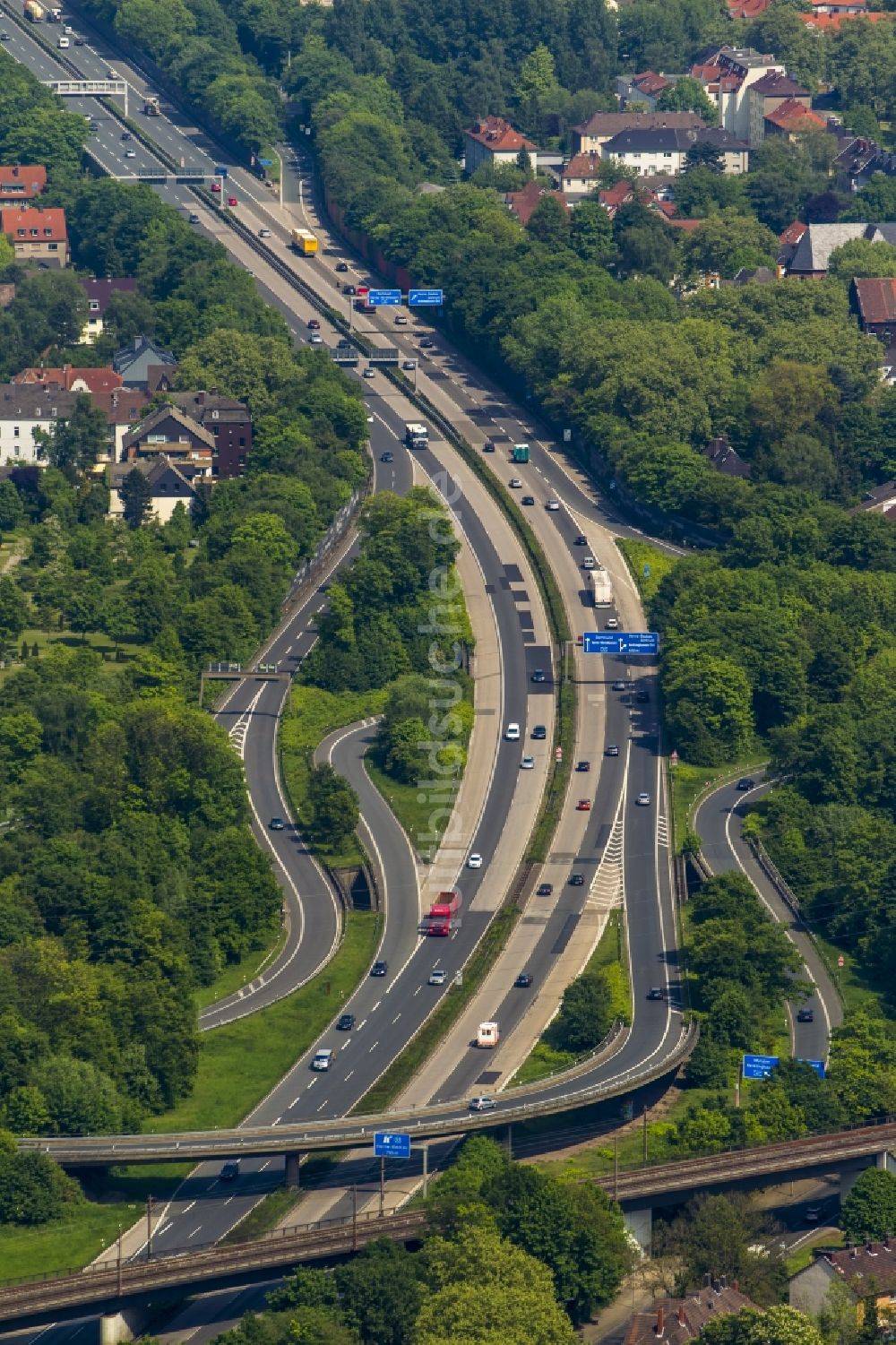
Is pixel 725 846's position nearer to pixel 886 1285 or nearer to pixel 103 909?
pixel 103 909

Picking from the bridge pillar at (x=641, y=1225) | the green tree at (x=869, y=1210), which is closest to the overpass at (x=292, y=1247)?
the bridge pillar at (x=641, y=1225)

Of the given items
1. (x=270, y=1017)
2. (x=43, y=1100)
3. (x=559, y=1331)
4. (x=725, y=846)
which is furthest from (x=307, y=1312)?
(x=725, y=846)

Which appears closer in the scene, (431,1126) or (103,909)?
(431,1126)

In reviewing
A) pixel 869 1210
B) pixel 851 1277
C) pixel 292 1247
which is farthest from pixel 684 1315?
pixel 292 1247

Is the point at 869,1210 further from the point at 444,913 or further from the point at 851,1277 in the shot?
the point at 444,913

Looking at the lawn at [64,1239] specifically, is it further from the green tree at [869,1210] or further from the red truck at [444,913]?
the red truck at [444,913]

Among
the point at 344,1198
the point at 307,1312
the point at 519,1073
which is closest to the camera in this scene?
the point at 307,1312

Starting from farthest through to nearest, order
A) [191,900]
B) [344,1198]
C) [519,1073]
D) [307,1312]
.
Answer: [191,900] → [519,1073] → [344,1198] → [307,1312]
